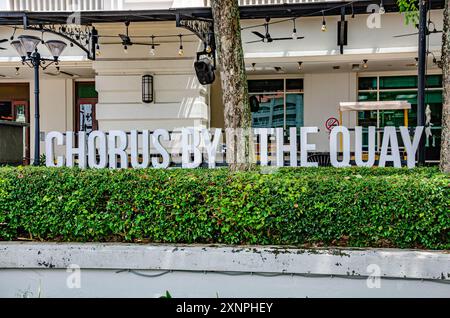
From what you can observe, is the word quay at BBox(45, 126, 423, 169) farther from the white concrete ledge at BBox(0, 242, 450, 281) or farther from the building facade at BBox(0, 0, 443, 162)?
the building facade at BBox(0, 0, 443, 162)

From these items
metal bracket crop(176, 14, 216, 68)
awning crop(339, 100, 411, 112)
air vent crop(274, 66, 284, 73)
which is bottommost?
awning crop(339, 100, 411, 112)

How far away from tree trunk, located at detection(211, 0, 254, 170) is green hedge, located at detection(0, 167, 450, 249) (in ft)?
2.61

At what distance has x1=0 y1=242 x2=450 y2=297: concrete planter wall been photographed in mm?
4492

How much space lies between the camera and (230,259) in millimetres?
4672

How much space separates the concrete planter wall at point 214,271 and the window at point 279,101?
12.6 meters

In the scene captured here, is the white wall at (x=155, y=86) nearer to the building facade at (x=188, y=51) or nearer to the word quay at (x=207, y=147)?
the building facade at (x=188, y=51)

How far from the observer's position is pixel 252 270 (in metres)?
4.67

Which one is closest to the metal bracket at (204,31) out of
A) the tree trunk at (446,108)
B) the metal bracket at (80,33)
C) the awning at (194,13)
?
the awning at (194,13)

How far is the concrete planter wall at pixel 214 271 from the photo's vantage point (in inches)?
177

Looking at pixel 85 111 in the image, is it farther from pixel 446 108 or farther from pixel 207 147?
pixel 446 108

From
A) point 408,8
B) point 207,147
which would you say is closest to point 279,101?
point 408,8

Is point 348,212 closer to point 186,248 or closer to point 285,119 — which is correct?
point 186,248

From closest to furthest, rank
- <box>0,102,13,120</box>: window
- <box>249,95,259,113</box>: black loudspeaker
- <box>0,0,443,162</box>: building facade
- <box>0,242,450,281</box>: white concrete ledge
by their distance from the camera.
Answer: <box>0,242,450,281</box>: white concrete ledge, <box>0,0,443,162</box>: building facade, <box>249,95,259,113</box>: black loudspeaker, <box>0,102,13,120</box>: window

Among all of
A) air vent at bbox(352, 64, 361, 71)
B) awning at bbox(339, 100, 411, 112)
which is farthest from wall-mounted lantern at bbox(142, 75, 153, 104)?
air vent at bbox(352, 64, 361, 71)
